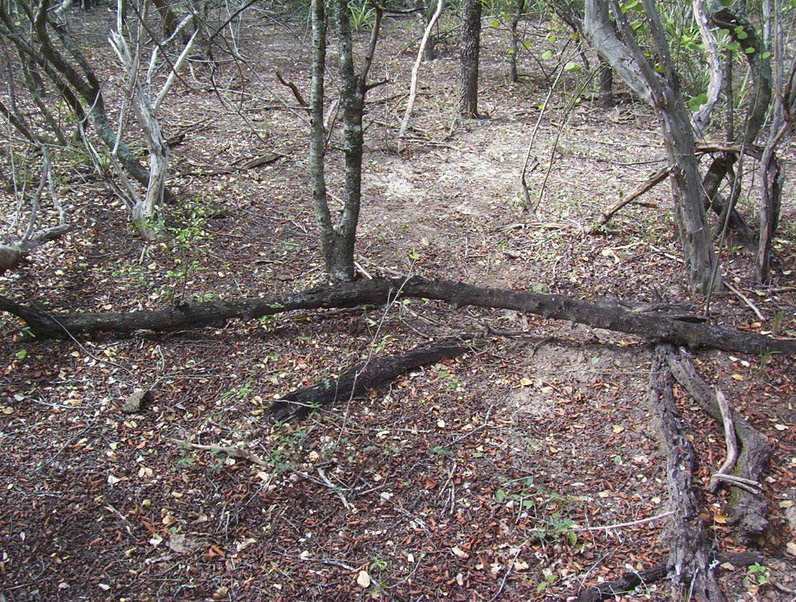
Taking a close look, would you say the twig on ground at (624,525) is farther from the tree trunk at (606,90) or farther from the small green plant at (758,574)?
the tree trunk at (606,90)

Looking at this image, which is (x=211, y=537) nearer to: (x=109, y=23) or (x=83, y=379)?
(x=83, y=379)

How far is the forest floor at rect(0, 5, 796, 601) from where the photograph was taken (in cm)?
239

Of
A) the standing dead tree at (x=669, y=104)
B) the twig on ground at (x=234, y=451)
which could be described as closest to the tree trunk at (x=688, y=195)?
the standing dead tree at (x=669, y=104)

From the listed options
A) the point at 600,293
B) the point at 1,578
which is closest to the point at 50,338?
the point at 1,578

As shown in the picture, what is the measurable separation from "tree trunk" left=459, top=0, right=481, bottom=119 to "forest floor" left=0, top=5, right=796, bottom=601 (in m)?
2.08

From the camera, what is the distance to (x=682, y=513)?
8.00ft

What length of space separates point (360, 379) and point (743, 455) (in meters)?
1.81

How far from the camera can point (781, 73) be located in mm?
3309

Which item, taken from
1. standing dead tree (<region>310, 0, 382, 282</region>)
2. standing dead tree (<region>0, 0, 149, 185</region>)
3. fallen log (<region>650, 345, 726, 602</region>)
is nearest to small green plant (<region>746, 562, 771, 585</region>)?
fallen log (<region>650, 345, 726, 602</region>)

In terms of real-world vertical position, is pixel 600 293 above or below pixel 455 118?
below

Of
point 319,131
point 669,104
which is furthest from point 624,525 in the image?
point 319,131

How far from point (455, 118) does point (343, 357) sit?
431 centimetres

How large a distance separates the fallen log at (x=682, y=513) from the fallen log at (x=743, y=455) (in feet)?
0.35

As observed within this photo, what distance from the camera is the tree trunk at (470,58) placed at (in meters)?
6.68
